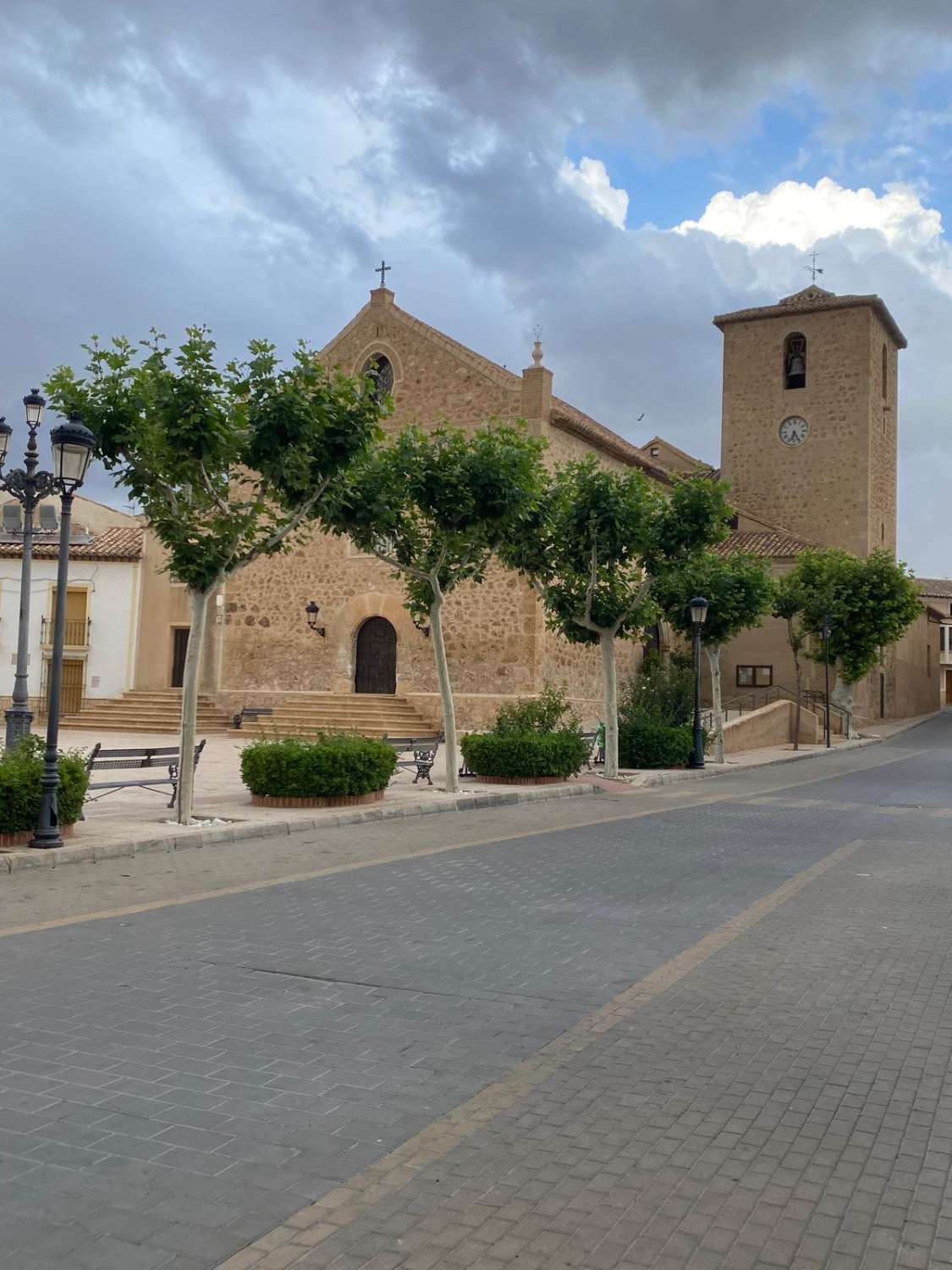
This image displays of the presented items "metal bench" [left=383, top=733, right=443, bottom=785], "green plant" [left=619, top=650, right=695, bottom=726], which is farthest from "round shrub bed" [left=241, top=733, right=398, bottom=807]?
"green plant" [left=619, top=650, right=695, bottom=726]

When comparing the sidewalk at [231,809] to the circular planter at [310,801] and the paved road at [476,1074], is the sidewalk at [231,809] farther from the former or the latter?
the paved road at [476,1074]

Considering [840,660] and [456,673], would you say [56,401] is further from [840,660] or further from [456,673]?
[840,660]

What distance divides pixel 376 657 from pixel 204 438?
18.7 m

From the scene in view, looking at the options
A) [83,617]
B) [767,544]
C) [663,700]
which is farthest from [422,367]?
[767,544]

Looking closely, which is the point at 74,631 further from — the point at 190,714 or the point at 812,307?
the point at 812,307

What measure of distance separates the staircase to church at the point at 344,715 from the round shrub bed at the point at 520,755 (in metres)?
8.51

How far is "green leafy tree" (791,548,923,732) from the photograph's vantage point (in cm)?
3694

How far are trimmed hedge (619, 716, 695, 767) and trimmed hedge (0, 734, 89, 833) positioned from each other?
14.2 meters

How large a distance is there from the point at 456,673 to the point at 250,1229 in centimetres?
2560

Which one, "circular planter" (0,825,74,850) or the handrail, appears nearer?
"circular planter" (0,825,74,850)

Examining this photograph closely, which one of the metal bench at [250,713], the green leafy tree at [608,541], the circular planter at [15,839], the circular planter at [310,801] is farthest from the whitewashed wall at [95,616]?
the circular planter at [15,839]

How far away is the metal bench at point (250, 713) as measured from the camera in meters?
30.2

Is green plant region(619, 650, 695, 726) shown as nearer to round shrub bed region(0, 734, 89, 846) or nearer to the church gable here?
A: the church gable

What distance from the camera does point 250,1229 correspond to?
318cm
